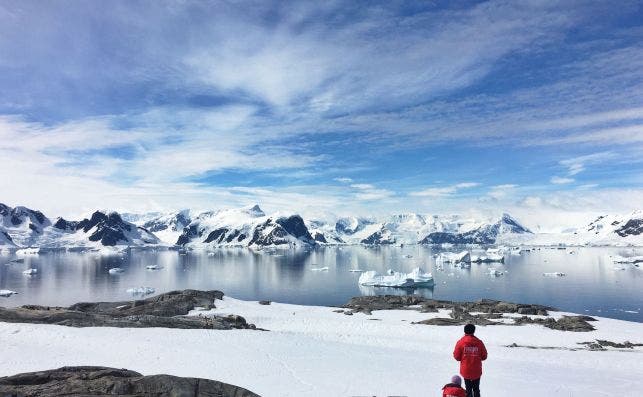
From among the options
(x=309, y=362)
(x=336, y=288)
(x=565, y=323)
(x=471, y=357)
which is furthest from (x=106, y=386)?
(x=336, y=288)

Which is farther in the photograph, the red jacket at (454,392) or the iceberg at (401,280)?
the iceberg at (401,280)

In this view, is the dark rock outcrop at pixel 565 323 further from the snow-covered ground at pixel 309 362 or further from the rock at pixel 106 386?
the rock at pixel 106 386

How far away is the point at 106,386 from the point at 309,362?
985 centimetres

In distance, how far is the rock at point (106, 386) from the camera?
1132 cm

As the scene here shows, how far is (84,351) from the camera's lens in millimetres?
19625

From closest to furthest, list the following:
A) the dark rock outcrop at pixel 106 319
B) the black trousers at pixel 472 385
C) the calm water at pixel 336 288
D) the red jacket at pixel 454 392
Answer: the red jacket at pixel 454 392, the black trousers at pixel 472 385, the dark rock outcrop at pixel 106 319, the calm water at pixel 336 288

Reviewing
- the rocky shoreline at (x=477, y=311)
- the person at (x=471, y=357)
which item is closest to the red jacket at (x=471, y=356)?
the person at (x=471, y=357)

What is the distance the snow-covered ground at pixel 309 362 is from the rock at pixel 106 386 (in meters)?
3.38

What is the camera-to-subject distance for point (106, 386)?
11.7 m

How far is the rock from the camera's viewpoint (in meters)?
11.3

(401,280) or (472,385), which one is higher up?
(472,385)

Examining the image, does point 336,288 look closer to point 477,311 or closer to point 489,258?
point 477,311

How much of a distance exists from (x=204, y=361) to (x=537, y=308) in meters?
44.4

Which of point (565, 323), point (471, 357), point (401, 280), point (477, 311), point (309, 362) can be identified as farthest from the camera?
point (401, 280)
